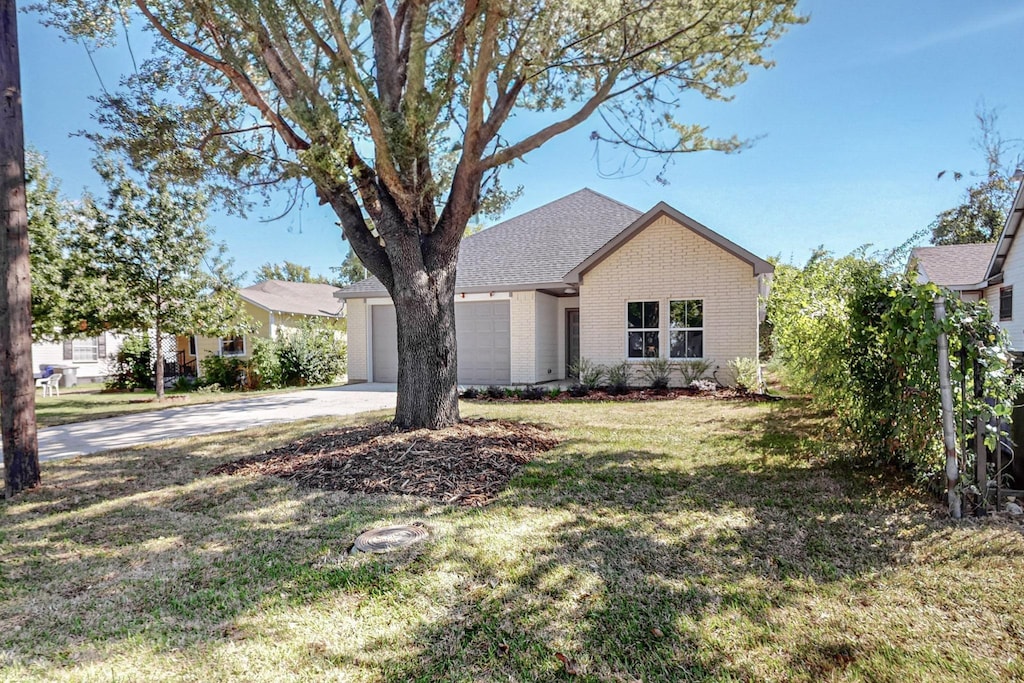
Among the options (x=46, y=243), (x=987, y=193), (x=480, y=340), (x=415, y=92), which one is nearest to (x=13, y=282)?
(x=415, y=92)

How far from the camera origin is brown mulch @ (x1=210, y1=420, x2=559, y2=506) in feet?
16.2

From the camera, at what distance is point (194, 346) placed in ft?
71.1

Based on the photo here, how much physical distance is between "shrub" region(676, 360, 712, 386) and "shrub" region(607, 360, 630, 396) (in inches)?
56.4

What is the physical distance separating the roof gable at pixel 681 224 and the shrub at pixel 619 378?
266 centimetres

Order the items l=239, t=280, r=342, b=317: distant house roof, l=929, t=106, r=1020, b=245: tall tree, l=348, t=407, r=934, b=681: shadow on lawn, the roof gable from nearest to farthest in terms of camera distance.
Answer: l=348, t=407, r=934, b=681: shadow on lawn
the roof gable
l=239, t=280, r=342, b=317: distant house roof
l=929, t=106, r=1020, b=245: tall tree

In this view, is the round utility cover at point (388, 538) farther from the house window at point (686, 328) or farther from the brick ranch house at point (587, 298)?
the house window at point (686, 328)

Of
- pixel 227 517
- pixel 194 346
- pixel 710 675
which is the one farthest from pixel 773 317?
pixel 194 346

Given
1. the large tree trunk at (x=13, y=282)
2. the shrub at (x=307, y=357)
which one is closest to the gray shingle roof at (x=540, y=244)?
the shrub at (x=307, y=357)

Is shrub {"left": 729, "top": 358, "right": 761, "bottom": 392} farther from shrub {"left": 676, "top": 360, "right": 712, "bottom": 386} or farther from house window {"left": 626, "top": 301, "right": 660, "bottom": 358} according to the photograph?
house window {"left": 626, "top": 301, "right": 660, "bottom": 358}

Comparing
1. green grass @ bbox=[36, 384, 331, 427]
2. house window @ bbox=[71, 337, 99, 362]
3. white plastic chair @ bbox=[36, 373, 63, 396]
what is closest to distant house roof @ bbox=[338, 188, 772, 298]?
green grass @ bbox=[36, 384, 331, 427]

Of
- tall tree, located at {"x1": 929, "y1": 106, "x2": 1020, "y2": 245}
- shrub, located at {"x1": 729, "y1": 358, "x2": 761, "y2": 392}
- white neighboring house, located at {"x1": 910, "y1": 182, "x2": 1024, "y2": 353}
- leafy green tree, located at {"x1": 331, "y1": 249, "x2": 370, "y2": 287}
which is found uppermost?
tall tree, located at {"x1": 929, "y1": 106, "x2": 1020, "y2": 245}

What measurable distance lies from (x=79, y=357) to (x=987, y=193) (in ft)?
156

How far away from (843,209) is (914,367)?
20711 mm

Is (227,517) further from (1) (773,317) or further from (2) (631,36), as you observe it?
(1) (773,317)
